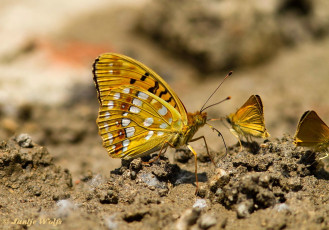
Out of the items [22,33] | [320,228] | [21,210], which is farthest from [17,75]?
[320,228]

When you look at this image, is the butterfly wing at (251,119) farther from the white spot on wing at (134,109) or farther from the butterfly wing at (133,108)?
the white spot on wing at (134,109)

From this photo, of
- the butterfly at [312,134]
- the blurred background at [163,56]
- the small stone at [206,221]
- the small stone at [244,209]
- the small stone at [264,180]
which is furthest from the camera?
the blurred background at [163,56]

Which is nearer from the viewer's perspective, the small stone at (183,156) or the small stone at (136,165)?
the small stone at (136,165)

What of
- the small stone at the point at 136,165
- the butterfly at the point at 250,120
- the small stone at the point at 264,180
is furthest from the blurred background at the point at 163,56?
the small stone at the point at 264,180

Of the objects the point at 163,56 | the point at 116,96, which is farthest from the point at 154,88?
the point at 163,56

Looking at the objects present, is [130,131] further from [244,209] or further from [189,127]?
[244,209]

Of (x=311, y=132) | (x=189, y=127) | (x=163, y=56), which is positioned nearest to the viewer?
(x=311, y=132)
